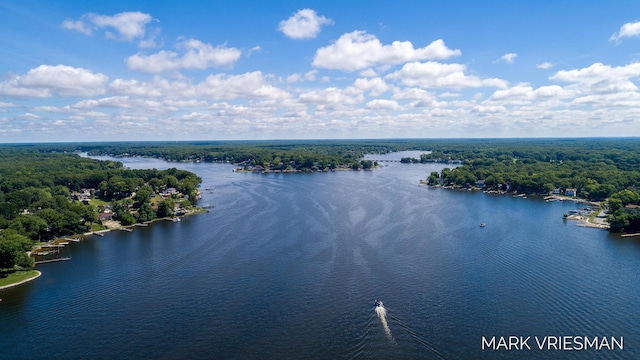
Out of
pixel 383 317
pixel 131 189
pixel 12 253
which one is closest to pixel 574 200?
pixel 383 317

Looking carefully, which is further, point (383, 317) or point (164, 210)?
point (164, 210)

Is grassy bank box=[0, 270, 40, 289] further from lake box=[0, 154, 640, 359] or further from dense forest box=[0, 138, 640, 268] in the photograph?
lake box=[0, 154, 640, 359]

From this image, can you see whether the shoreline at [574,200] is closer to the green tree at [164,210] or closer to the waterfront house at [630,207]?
the waterfront house at [630,207]

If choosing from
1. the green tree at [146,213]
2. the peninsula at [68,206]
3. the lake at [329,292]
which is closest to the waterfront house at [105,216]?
the peninsula at [68,206]

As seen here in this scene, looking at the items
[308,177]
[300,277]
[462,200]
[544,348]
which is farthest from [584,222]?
[308,177]

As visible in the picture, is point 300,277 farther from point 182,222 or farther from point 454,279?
point 182,222

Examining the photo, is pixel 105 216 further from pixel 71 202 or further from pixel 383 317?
pixel 383 317

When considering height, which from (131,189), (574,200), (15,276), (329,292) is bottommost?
(329,292)
